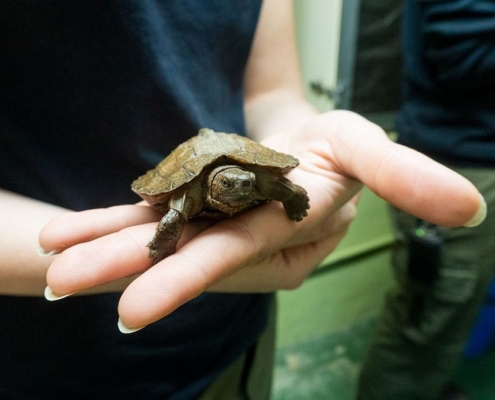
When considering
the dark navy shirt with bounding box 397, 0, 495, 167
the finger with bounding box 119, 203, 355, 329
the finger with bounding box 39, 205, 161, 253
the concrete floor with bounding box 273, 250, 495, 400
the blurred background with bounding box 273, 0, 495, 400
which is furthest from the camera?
the concrete floor with bounding box 273, 250, 495, 400

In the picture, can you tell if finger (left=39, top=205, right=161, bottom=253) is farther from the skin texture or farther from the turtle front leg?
the turtle front leg

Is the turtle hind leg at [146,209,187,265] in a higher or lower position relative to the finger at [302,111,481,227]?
lower

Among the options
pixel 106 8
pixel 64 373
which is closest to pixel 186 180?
pixel 106 8

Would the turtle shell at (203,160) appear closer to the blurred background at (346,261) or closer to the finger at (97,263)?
the finger at (97,263)

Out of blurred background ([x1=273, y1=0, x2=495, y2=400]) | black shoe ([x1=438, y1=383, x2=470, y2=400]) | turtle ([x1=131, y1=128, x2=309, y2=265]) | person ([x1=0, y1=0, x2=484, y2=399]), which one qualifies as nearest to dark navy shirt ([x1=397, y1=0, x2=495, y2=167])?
blurred background ([x1=273, y1=0, x2=495, y2=400])

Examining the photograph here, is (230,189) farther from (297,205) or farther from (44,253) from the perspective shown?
(44,253)

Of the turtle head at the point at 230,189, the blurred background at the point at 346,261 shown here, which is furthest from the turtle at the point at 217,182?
the blurred background at the point at 346,261
